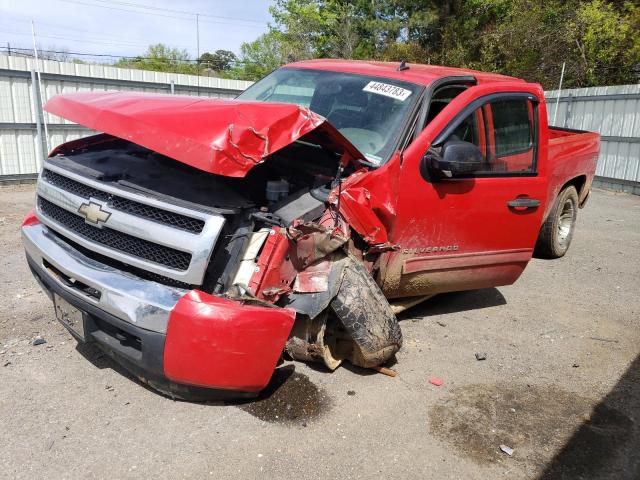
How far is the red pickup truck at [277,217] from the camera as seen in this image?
2.62 m

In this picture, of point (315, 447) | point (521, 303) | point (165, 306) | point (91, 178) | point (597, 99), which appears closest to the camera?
point (165, 306)

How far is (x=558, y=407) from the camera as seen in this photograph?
332cm

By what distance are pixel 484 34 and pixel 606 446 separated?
2367 cm

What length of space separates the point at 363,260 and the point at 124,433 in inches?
67.9

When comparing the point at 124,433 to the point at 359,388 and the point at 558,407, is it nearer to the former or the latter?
the point at 359,388

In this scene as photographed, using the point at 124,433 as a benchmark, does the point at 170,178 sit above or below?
above

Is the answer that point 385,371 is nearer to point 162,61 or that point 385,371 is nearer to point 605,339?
point 605,339

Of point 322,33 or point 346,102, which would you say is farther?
point 322,33

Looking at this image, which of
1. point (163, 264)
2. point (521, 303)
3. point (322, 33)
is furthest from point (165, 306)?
point (322, 33)

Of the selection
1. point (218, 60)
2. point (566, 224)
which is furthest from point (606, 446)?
point (218, 60)

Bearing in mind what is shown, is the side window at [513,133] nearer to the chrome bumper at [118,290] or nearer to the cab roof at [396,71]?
the cab roof at [396,71]

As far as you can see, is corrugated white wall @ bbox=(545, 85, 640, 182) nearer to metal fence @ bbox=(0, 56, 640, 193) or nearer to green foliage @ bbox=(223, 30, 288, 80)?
metal fence @ bbox=(0, 56, 640, 193)

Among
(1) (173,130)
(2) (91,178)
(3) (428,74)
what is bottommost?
(2) (91,178)

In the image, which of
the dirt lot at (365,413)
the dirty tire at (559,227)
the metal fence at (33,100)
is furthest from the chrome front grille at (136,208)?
the metal fence at (33,100)
